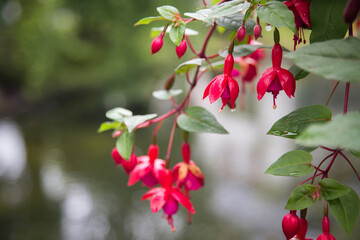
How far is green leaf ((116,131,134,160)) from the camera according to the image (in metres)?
0.36

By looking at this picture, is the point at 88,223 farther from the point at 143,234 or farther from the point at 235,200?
the point at 235,200

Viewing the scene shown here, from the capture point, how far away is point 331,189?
244mm

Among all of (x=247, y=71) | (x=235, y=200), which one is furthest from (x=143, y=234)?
(x=247, y=71)

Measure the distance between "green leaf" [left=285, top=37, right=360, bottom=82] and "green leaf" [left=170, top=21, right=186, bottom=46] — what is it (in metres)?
0.13

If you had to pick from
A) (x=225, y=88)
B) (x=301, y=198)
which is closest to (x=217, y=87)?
(x=225, y=88)

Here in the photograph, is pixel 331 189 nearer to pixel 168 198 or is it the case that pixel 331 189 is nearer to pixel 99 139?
pixel 168 198

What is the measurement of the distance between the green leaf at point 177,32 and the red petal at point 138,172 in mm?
160

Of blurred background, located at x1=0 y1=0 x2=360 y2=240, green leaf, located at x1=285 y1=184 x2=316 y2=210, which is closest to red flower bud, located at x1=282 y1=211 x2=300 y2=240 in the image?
green leaf, located at x1=285 y1=184 x2=316 y2=210

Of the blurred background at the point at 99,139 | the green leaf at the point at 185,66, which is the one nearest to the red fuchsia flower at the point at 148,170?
the green leaf at the point at 185,66

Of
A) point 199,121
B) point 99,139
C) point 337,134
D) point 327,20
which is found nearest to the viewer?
point 337,134

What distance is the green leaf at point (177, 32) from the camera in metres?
0.30

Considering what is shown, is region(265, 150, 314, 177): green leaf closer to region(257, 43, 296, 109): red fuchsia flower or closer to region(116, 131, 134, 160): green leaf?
region(257, 43, 296, 109): red fuchsia flower

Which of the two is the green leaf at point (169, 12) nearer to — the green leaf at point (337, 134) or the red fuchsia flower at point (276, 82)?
the red fuchsia flower at point (276, 82)

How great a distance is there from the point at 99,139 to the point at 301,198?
12.3 ft
